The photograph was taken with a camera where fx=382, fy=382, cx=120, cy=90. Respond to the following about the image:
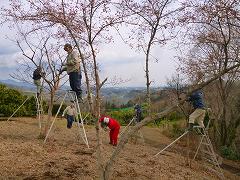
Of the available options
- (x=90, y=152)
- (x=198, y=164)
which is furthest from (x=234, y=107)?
(x=90, y=152)

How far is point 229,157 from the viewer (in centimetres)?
1808

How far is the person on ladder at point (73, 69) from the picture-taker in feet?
29.1

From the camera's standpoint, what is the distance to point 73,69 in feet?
30.6

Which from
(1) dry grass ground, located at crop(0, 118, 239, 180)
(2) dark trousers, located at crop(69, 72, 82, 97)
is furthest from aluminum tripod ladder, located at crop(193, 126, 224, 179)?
(2) dark trousers, located at crop(69, 72, 82, 97)

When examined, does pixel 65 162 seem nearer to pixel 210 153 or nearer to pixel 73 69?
pixel 73 69

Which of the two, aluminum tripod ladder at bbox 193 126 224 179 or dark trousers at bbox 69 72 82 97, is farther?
aluminum tripod ladder at bbox 193 126 224 179

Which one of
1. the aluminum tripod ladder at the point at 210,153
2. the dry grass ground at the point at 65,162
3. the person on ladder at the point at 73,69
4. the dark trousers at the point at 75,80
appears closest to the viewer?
the dry grass ground at the point at 65,162

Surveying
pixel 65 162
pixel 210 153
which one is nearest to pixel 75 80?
pixel 65 162

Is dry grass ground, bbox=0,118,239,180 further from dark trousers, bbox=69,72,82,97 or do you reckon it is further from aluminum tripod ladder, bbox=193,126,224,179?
dark trousers, bbox=69,72,82,97

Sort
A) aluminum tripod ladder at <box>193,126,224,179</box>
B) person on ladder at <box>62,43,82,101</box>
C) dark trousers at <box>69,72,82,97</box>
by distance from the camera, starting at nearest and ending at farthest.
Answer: person on ladder at <box>62,43,82,101</box> < dark trousers at <box>69,72,82,97</box> < aluminum tripod ladder at <box>193,126,224,179</box>

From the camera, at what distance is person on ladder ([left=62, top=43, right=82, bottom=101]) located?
29.1ft

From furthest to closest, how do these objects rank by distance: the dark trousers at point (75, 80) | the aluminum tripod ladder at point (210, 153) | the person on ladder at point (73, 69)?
the aluminum tripod ladder at point (210, 153)
the dark trousers at point (75, 80)
the person on ladder at point (73, 69)

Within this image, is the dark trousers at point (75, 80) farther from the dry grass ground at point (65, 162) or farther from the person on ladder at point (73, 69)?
the dry grass ground at point (65, 162)

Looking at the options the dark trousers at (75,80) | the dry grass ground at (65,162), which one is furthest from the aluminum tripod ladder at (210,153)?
the dark trousers at (75,80)
